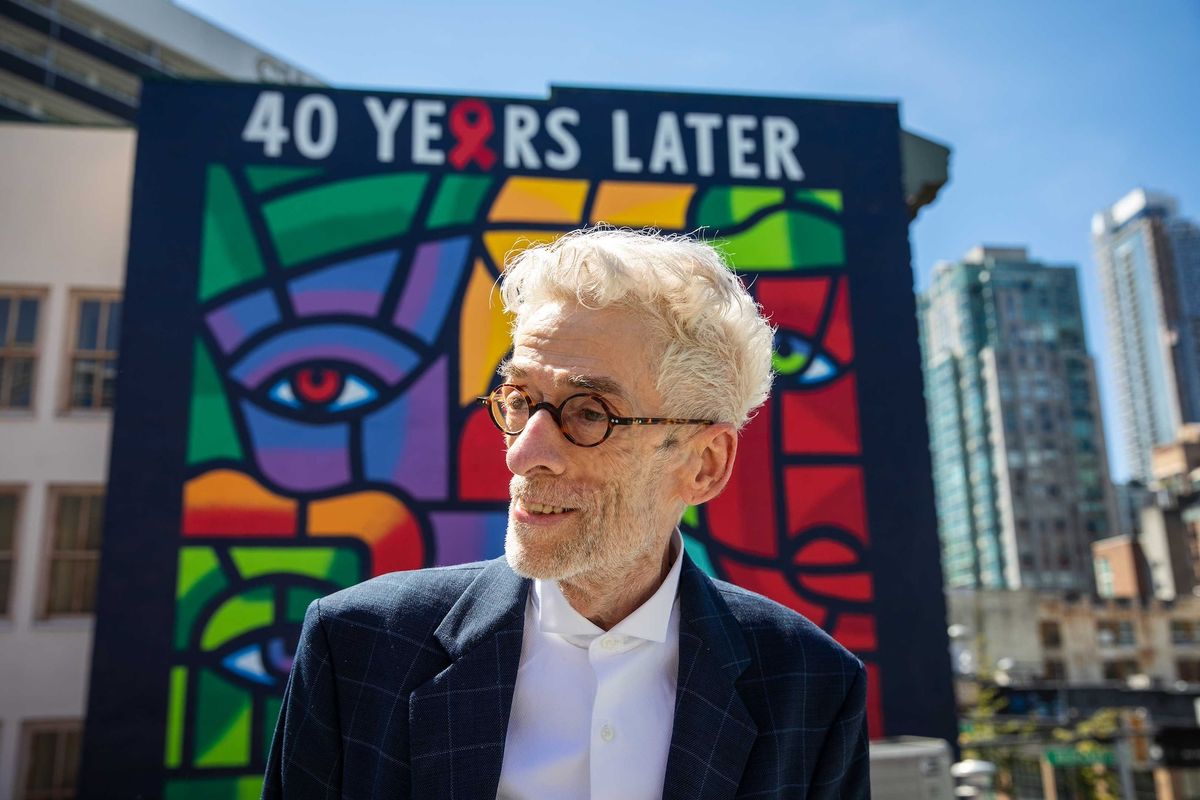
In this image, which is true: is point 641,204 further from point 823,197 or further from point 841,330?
point 841,330

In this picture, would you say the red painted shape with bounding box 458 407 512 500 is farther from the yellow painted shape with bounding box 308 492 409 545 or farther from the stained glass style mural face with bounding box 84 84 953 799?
the yellow painted shape with bounding box 308 492 409 545

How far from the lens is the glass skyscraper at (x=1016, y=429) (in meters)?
86.9

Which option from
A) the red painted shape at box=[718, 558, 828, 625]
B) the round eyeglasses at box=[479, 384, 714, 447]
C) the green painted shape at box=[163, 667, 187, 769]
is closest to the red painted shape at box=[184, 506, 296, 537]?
the green painted shape at box=[163, 667, 187, 769]

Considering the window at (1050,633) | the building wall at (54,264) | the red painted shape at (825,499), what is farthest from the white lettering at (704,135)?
the window at (1050,633)

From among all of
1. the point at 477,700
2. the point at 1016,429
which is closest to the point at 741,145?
the point at 477,700

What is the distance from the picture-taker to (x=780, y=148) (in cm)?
1033

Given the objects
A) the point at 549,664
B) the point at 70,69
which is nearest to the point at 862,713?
the point at 549,664

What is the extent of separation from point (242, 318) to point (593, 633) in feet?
26.5

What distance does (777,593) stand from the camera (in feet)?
29.9

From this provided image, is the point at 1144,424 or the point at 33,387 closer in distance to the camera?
the point at 33,387

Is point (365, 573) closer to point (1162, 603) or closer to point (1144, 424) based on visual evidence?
point (1162, 603)

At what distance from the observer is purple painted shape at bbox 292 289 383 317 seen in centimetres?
922

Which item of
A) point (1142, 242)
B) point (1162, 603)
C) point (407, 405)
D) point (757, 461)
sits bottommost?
point (1162, 603)

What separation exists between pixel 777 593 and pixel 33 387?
8550mm
